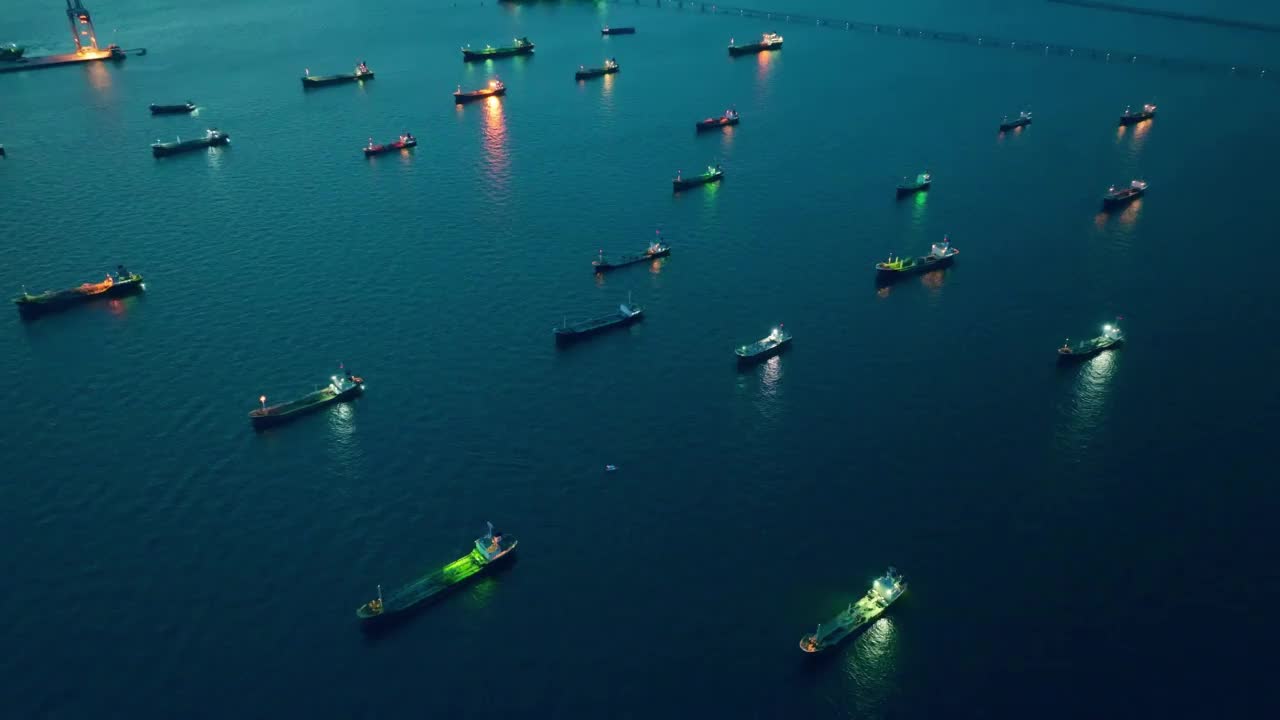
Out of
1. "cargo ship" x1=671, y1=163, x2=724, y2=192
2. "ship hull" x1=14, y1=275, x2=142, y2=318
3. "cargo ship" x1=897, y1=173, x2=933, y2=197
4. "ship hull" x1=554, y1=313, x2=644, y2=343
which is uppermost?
"cargo ship" x1=671, y1=163, x2=724, y2=192

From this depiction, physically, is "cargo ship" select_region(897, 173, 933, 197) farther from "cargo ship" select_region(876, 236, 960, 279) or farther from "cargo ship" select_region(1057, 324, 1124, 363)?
"cargo ship" select_region(1057, 324, 1124, 363)

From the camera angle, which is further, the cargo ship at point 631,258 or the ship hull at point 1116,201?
the ship hull at point 1116,201

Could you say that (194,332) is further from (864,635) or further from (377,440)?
(864,635)

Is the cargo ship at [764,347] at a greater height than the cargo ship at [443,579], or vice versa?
the cargo ship at [764,347]

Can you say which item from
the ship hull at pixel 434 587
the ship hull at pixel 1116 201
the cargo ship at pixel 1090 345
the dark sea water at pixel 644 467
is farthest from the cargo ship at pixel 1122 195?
the ship hull at pixel 434 587

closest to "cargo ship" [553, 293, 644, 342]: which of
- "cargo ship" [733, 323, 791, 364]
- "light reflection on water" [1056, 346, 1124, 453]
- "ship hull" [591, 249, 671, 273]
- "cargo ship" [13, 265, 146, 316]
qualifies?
"ship hull" [591, 249, 671, 273]

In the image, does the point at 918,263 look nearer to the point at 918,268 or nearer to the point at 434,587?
the point at 918,268

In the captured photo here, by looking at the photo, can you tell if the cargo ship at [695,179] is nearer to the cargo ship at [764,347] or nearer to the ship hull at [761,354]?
the cargo ship at [764,347]
